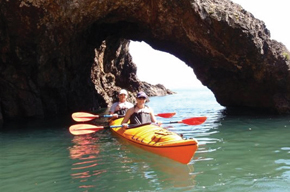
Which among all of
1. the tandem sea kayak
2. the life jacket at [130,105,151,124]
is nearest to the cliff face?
the life jacket at [130,105,151,124]

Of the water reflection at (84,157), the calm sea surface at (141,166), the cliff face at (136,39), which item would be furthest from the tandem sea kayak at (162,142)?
the cliff face at (136,39)

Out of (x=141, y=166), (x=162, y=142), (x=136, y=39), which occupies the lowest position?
(x=141, y=166)

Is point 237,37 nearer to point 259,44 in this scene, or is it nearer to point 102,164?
point 259,44

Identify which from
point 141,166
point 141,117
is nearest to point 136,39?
point 141,117

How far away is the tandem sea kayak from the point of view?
579 cm

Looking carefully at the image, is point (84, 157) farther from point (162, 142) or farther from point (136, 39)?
point (136, 39)

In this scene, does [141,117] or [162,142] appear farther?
[141,117]

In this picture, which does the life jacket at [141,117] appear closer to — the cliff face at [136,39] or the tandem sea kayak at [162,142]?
the tandem sea kayak at [162,142]

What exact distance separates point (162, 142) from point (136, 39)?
41.5 feet

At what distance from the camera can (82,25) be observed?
14062 mm

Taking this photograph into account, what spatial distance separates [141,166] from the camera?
6.12m

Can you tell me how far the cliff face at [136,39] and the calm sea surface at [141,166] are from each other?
20.0 feet

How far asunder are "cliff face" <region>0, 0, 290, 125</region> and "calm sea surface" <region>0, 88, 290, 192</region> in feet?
20.0

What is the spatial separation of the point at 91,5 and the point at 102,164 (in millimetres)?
8597
